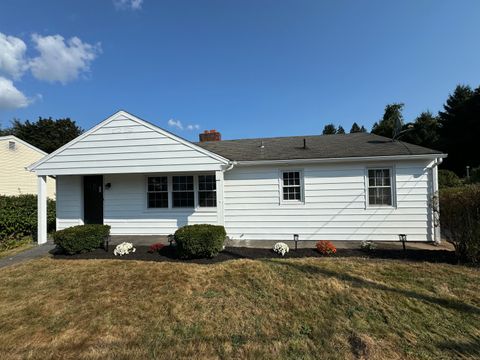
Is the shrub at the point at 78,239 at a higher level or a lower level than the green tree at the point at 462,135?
lower

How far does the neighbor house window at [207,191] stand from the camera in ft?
33.3

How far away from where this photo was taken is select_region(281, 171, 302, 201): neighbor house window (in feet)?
31.3

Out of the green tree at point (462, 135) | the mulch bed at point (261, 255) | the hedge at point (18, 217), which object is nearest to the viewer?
the mulch bed at point (261, 255)

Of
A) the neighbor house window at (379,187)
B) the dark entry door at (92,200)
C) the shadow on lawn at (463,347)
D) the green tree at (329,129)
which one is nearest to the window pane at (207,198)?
the dark entry door at (92,200)

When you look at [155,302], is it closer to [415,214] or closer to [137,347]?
[137,347]

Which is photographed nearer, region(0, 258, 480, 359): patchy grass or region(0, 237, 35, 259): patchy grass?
region(0, 258, 480, 359): patchy grass

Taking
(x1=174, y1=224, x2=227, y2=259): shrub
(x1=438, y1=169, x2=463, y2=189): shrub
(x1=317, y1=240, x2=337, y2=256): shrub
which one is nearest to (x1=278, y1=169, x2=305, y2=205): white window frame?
(x1=317, y1=240, x2=337, y2=256): shrub

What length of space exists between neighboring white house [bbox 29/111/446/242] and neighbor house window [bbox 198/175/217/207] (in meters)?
0.04

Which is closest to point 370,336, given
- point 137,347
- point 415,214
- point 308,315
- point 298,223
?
point 308,315

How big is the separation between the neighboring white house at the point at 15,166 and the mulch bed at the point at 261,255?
541 inches

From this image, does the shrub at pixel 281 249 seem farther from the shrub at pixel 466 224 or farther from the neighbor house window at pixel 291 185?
the shrub at pixel 466 224

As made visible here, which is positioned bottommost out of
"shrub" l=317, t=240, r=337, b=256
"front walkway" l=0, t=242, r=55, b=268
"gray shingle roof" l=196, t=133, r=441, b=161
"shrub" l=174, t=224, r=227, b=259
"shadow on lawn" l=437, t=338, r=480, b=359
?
"shadow on lawn" l=437, t=338, r=480, b=359

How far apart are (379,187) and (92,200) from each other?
1083 centimetres

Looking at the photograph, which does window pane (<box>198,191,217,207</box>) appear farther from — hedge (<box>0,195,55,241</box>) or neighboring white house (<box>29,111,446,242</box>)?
hedge (<box>0,195,55,241</box>)
